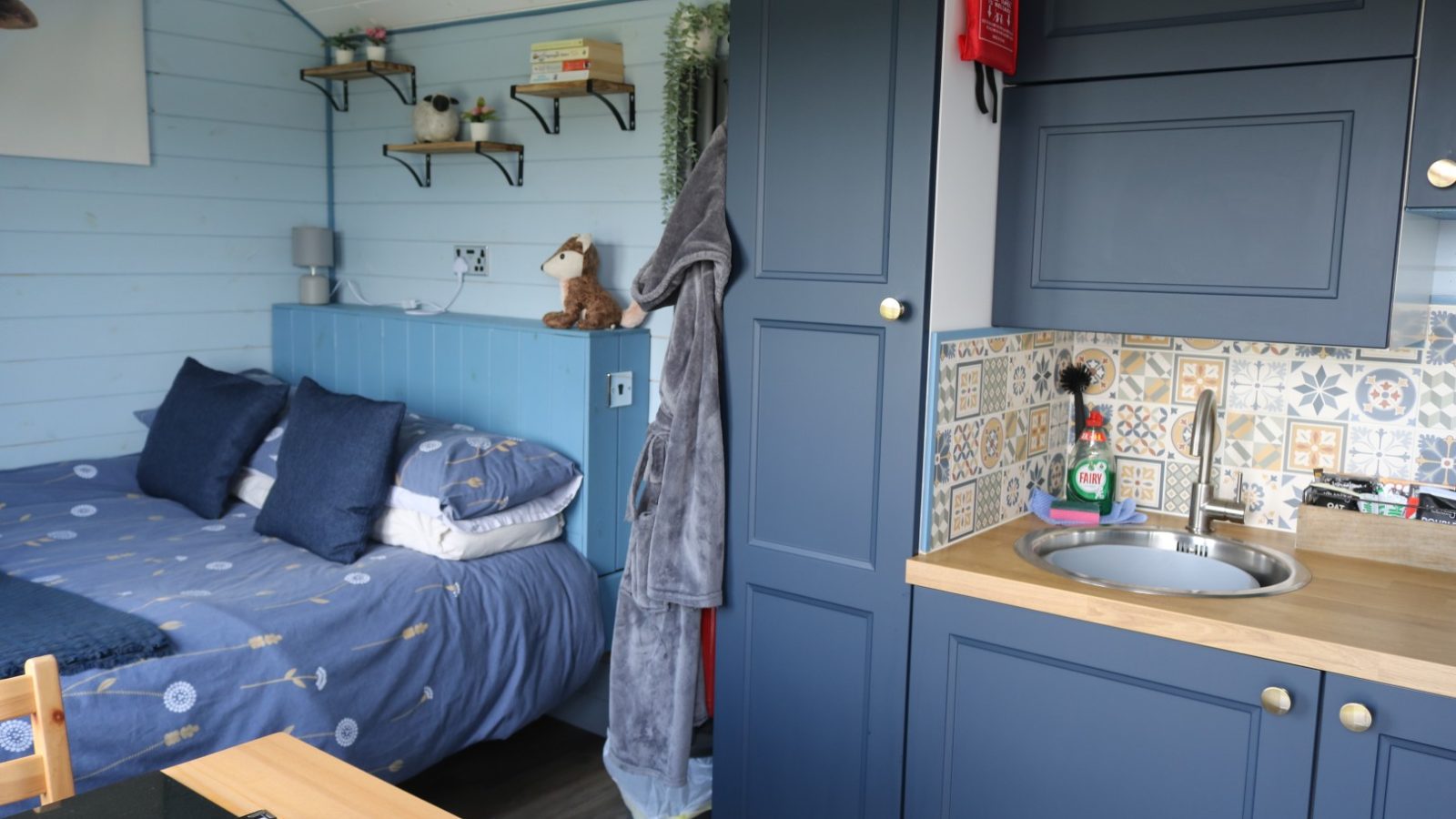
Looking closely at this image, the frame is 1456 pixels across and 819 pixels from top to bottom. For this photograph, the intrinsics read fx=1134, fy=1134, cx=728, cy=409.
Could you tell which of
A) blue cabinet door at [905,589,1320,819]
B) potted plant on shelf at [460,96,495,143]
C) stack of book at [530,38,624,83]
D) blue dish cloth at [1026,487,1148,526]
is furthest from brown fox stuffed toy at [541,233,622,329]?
blue cabinet door at [905,589,1320,819]

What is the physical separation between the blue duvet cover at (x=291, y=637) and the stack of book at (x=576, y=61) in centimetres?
124

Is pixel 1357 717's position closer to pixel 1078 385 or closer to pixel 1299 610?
pixel 1299 610

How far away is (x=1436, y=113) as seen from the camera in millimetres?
1745

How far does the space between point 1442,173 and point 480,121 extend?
2483 mm

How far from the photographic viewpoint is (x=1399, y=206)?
5.91 feet

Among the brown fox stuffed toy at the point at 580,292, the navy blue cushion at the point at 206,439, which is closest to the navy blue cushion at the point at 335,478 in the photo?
the navy blue cushion at the point at 206,439

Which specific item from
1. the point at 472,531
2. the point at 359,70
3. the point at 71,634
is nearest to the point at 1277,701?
the point at 472,531

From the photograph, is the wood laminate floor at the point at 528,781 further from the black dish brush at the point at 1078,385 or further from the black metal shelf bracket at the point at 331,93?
the black metal shelf bracket at the point at 331,93

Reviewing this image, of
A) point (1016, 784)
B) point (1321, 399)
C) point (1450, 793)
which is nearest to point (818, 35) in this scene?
point (1321, 399)

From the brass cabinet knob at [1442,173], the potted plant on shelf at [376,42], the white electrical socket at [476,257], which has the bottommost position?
the white electrical socket at [476,257]

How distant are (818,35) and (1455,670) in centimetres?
143

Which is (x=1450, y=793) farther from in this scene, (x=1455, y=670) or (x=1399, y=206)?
(x=1399, y=206)

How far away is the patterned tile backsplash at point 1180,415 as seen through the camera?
6.84ft

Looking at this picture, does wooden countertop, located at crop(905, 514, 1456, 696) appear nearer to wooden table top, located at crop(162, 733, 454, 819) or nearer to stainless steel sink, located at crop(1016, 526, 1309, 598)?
stainless steel sink, located at crop(1016, 526, 1309, 598)
